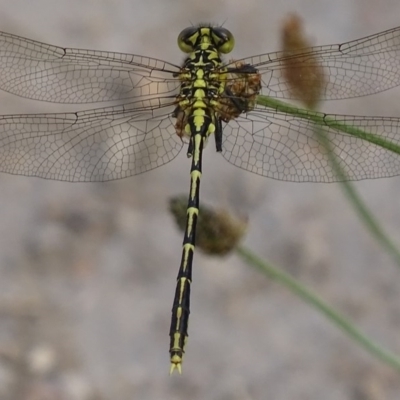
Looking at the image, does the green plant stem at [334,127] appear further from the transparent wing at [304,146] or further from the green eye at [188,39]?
the green eye at [188,39]

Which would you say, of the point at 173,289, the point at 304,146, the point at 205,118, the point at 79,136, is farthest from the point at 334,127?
the point at 173,289

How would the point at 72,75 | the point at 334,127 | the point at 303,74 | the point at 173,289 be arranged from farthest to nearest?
the point at 173,289, the point at 72,75, the point at 303,74, the point at 334,127

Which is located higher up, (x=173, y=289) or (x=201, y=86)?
(x=173, y=289)

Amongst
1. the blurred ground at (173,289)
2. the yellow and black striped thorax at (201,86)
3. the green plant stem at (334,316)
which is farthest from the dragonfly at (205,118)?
the blurred ground at (173,289)

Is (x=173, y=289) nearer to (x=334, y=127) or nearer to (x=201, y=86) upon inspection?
(x=201, y=86)

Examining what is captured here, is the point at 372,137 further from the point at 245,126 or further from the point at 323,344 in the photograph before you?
the point at 323,344

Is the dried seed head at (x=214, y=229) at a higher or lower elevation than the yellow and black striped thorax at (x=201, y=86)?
lower
